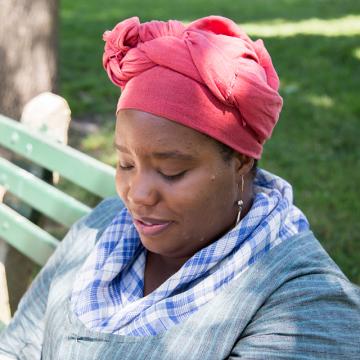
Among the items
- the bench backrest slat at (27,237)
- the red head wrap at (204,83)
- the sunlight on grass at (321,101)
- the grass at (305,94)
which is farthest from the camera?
the sunlight on grass at (321,101)

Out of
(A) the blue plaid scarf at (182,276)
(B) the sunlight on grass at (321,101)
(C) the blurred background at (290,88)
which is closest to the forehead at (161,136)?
(A) the blue plaid scarf at (182,276)

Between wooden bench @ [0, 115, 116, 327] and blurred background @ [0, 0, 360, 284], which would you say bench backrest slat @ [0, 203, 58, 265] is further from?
blurred background @ [0, 0, 360, 284]

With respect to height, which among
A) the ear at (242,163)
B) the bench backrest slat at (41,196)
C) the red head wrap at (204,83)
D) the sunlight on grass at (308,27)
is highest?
the red head wrap at (204,83)

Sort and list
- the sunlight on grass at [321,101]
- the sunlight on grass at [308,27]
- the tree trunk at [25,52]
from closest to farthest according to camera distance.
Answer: the tree trunk at [25,52] < the sunlight on grass at [321,101] < the sunlight on grass at [308,27]

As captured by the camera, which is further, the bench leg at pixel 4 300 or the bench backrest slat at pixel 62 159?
the bench leg at pixel 4 300

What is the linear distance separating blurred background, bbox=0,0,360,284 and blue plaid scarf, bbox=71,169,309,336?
1.70 m

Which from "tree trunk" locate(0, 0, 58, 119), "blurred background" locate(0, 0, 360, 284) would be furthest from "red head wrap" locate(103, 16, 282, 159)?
→ "tree trunk" locate(0, 0, 58, 119)

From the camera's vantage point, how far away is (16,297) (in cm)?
314

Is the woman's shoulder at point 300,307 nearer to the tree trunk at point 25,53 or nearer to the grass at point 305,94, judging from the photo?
the grass at point 305,94

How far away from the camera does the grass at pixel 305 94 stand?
4617mm

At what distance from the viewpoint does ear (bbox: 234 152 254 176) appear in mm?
2061

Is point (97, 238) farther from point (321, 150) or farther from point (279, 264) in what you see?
point (321, 150)

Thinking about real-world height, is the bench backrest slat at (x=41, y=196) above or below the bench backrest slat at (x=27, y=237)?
above

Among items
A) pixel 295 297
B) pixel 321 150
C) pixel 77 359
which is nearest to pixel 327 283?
pixel 295 297
